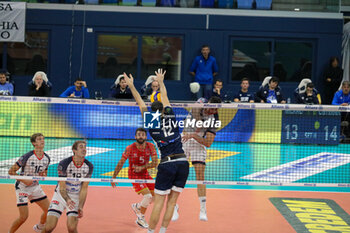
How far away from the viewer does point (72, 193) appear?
9852 millimetres

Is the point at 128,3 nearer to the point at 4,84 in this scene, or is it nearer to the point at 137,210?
the point at 4,84

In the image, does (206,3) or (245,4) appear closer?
(206,3)

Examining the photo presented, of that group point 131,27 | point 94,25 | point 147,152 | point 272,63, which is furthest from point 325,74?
point 147,152

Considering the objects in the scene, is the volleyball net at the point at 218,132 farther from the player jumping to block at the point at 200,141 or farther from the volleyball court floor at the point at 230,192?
the player jumping to block at the point at 200,141

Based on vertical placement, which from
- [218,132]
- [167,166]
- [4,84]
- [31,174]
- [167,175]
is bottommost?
[31,174]

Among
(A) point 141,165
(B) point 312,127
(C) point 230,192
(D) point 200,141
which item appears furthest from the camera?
(B) point 312,127

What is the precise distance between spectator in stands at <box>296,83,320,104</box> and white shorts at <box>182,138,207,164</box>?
9261mm

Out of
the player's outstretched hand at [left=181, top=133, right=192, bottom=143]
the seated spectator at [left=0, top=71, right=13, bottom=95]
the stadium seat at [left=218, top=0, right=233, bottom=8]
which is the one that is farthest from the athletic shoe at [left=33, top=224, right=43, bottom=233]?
the stadium seat at [left=218, top=0, right=233, bottom=8]

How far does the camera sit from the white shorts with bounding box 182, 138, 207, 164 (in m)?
11.5

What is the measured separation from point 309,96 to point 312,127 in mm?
1212

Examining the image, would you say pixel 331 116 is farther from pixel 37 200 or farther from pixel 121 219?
pixel 37 200

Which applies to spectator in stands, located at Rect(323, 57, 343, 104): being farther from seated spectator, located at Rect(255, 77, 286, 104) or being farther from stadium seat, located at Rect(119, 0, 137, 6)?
stadium seat, located at Rect(119, 0, 137, 6)

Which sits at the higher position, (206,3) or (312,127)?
(206,3)

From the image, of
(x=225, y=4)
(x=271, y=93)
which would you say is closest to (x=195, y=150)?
(x=271, y=93)
